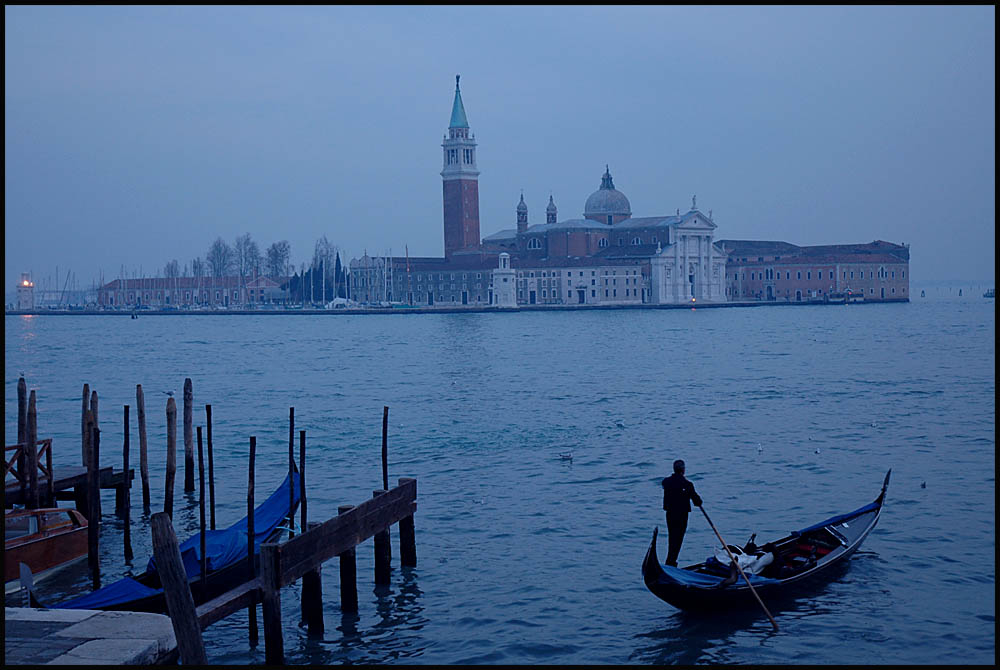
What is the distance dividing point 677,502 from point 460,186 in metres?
70.7

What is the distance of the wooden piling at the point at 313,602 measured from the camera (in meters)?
6.62

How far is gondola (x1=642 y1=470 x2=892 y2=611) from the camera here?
22.8ft

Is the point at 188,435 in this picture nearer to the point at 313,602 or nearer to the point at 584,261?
the point at 313,602

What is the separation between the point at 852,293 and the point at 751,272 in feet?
24.4

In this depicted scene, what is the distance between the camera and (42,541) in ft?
25.7

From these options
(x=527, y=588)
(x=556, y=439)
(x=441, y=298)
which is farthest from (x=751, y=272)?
(x=527, y=588)

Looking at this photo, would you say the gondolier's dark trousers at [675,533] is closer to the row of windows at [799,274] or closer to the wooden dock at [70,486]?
the wooden dock at [70,486]

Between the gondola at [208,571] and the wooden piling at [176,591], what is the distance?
140cm

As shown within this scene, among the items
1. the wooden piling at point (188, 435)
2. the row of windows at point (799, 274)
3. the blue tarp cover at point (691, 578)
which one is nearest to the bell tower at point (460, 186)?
the row of windows at point (799, 274)

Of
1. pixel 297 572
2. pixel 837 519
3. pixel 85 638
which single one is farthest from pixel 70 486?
pixel 837 519

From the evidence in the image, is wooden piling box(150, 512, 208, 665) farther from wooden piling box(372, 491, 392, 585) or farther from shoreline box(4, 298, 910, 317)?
shoreline box(4, 298, 910, 317)

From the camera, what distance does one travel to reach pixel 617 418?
1786cm

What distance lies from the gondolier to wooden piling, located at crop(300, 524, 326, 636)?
2303 millimetres

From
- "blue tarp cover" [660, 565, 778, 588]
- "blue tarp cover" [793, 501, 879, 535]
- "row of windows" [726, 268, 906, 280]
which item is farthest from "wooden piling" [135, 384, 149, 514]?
"row of windows" [726, 268, 906, 280]
